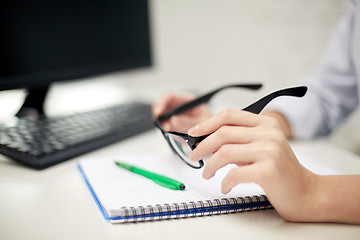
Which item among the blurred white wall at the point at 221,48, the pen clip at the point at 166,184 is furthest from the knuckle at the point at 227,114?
the blurred white wall at the point at 221,48

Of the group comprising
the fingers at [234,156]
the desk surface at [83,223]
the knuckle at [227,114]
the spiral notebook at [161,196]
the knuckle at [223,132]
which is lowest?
the desk surface at [83,223]

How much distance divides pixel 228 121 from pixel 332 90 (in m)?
0.49

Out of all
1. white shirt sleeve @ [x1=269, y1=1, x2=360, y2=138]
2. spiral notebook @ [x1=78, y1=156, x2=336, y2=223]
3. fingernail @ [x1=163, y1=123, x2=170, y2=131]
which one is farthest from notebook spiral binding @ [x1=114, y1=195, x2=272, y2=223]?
white shirt sleeve @ [x1=269, y1=1, x2=360, y2=138]

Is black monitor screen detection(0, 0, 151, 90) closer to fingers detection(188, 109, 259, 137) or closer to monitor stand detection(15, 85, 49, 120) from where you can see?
monitor stand detection(15, 85, 49, 120)

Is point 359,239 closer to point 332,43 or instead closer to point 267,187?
point 267,187

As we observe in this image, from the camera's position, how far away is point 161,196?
0.37 meters

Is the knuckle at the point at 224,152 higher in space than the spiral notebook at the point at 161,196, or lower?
higher

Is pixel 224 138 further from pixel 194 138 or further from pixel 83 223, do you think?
pixel 83 223

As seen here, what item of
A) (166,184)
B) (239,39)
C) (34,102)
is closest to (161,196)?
(166,184)

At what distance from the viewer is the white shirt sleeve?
0.68 m

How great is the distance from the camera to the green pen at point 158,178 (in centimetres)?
39

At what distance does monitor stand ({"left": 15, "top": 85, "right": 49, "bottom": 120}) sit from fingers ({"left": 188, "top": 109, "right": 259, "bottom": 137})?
17.3 inches

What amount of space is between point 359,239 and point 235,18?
2.95 feet

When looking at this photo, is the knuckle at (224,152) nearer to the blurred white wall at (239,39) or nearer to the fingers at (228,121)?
the fingers at (228,121)
